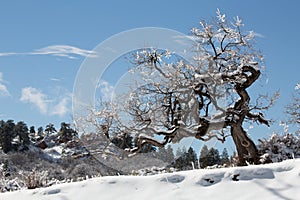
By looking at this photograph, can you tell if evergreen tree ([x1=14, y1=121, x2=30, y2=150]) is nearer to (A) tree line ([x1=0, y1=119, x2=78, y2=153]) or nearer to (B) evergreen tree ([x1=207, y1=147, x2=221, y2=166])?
(A) tree line ([x1=0, y1=119, x2=78, y2=153])

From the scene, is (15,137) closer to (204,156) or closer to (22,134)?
(22,134)

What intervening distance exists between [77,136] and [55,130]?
2313cm

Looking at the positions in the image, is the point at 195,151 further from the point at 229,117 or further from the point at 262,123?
the point at 262,123

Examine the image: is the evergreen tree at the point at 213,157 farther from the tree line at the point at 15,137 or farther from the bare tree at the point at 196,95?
the tree line at the point at 15,137

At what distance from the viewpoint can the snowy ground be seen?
4406mm

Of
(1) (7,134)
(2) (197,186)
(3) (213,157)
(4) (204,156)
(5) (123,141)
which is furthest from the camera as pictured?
(1) (7,134)

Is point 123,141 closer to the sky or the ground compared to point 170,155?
closer to the sky

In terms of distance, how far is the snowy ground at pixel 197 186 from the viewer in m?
4.41

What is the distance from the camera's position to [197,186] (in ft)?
15.6

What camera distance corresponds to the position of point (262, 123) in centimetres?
1312

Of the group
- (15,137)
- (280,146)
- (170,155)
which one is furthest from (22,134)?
(280,146)

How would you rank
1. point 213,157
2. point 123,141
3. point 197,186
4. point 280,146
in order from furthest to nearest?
point 213,157 < point 123,141 < point 280,146 < point 197,186

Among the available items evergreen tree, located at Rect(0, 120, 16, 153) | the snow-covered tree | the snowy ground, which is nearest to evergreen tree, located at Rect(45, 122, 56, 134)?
evergreen tree, located at Rect(0, 120, 16, 153)

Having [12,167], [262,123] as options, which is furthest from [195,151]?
[12,167]
